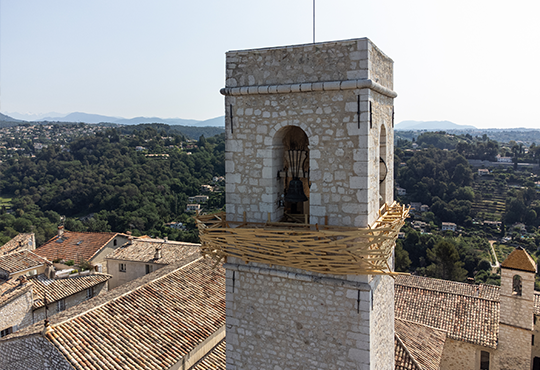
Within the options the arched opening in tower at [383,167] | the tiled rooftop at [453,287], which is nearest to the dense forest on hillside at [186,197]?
the tiled rooftop at [453,287]

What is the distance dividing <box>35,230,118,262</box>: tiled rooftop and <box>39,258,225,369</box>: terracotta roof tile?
50.7 ft

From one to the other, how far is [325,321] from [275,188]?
96.4 inches

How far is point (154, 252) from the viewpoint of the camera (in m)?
22.8

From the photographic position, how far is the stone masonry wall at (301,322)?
6.25 m

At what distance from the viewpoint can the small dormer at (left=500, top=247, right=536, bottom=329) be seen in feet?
45.9

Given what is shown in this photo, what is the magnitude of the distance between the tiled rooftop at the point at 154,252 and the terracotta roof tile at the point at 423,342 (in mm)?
12165

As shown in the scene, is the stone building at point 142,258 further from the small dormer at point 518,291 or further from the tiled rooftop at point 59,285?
the small dormer at point 518,291

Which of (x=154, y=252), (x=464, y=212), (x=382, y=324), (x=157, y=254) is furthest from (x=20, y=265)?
(x=464, y=212)

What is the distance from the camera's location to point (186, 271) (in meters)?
15.6

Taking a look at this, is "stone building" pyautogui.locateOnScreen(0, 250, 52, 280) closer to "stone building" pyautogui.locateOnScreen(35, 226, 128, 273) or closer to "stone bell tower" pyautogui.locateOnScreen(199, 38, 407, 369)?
"stone building" pyautogui.locateOnScreen(35, 226, 128, 273)

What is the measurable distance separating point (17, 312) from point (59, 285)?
269 centimetres

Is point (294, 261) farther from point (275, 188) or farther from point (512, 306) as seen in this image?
point (512, 306)

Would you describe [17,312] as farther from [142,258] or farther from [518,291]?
[518,291]

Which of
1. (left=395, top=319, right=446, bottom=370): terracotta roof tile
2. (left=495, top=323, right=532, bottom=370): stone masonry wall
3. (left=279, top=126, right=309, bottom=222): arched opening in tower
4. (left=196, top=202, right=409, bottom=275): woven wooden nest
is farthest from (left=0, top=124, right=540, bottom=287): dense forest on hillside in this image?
(left=196, top=202, right=409, bottom=275): woven wooden nest
